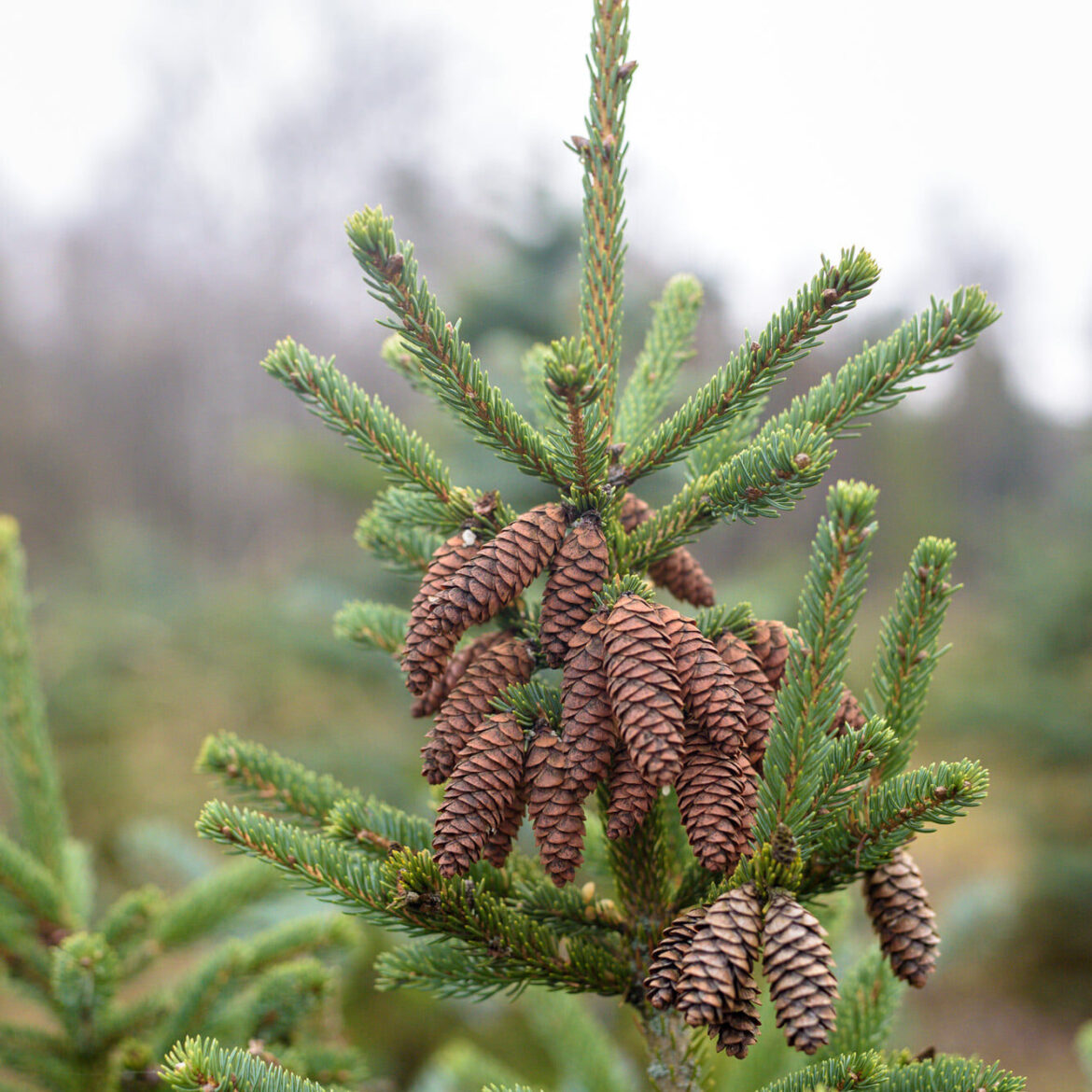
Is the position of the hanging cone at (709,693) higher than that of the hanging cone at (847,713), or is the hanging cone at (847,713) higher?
the hanging cone at (847,713)

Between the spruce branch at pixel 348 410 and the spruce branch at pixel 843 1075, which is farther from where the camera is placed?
the spruce branch at pixel 348 410

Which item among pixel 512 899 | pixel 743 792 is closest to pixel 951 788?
pixel 743 792

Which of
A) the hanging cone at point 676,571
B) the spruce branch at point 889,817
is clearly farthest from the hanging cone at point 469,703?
the spruce branch at point 889,817

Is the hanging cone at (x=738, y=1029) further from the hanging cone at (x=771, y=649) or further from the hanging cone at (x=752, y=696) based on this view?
the hanging cone at (x=771, y=649)

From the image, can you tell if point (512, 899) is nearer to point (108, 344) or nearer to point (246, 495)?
point (246, 495)

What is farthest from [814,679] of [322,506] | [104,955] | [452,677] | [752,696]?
[322,506]

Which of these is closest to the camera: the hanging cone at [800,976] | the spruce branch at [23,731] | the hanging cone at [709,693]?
the hanging cone at [800,976]

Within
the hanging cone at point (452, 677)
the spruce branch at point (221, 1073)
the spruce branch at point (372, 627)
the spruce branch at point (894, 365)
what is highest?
the spruce branch at point (894, 365)
